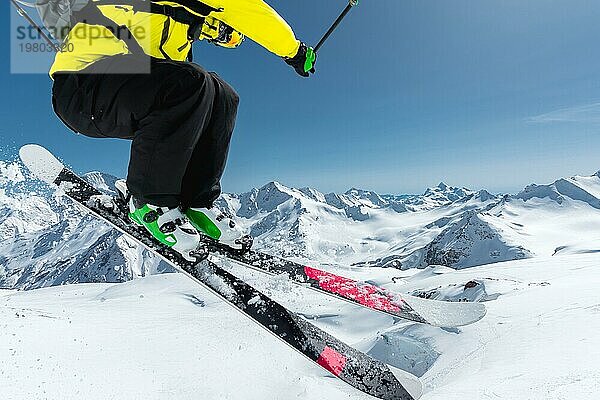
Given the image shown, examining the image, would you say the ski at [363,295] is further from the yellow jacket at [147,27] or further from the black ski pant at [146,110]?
the yellow jacket at [147,27]

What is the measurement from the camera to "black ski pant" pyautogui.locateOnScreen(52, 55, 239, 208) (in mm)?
2615

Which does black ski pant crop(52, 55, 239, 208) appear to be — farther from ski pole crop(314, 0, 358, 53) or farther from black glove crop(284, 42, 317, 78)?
ski pole crop(314, 0, 358, 53)

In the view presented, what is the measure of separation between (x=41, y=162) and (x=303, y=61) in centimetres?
280

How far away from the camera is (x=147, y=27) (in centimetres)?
266

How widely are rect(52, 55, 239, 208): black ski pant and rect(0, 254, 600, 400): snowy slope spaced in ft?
6.52

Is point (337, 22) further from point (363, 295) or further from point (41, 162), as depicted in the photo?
point (41, 162)

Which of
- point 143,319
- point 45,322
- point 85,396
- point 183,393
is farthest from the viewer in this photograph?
point 143,319

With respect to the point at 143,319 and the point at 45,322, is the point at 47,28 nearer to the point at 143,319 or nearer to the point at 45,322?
the point at 45,322

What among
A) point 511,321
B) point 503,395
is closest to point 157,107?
point 503,395

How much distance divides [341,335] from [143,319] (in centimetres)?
341

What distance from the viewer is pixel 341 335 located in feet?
25.0

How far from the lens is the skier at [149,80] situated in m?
2.61

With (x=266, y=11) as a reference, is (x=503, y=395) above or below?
below

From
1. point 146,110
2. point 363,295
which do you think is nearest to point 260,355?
point 363,295
